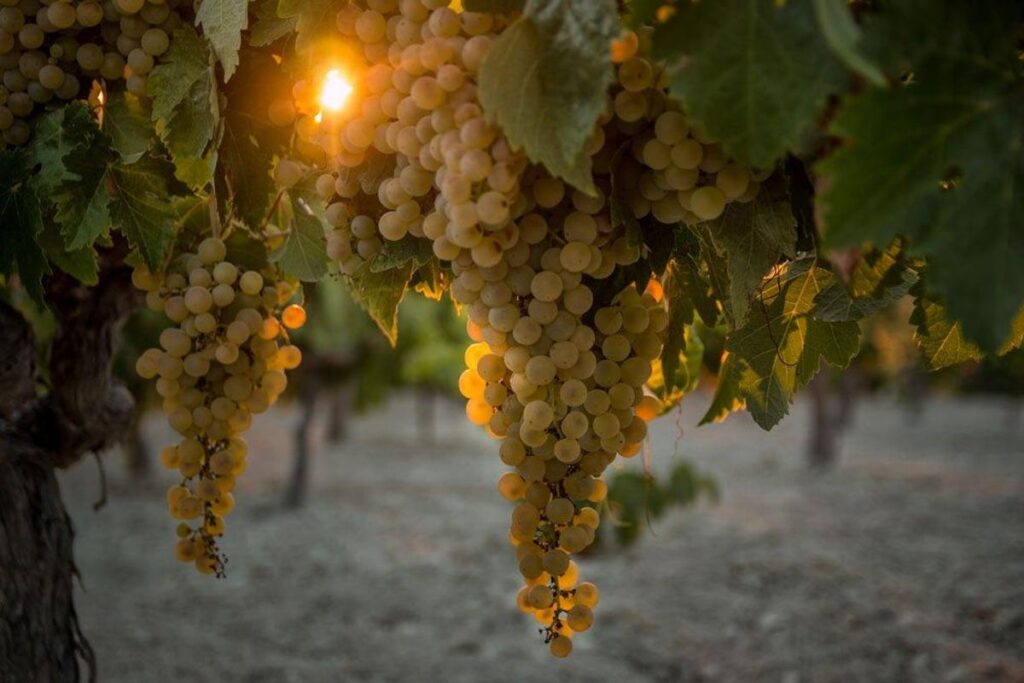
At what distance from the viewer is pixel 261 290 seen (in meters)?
1.16

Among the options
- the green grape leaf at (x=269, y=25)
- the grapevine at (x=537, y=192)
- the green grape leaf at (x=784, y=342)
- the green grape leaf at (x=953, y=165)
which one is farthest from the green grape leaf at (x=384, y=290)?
the green grape leaf at (x=953, y=165)

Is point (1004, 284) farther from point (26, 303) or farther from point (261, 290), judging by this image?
point (26, 303)

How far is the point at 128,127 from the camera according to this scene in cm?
104

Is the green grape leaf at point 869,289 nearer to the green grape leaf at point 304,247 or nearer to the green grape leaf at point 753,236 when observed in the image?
the green grape leaf at point 753,236

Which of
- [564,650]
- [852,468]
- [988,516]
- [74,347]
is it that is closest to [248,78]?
[74,347]

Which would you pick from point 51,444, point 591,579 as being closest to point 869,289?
point 51,444

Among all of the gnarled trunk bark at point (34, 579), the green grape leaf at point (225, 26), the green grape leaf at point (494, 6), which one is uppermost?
the green grape leaf at point (225, 26)

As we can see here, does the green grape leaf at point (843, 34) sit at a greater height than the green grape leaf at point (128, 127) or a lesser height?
lesser

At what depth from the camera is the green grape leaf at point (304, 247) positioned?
1086 mm

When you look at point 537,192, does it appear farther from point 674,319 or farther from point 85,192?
point 85,192

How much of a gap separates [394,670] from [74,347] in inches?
91.8

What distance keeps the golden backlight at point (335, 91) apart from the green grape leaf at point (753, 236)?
0.40 m

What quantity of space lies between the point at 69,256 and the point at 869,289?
0.97 metres

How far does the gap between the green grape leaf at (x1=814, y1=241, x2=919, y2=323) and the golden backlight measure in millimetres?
550
